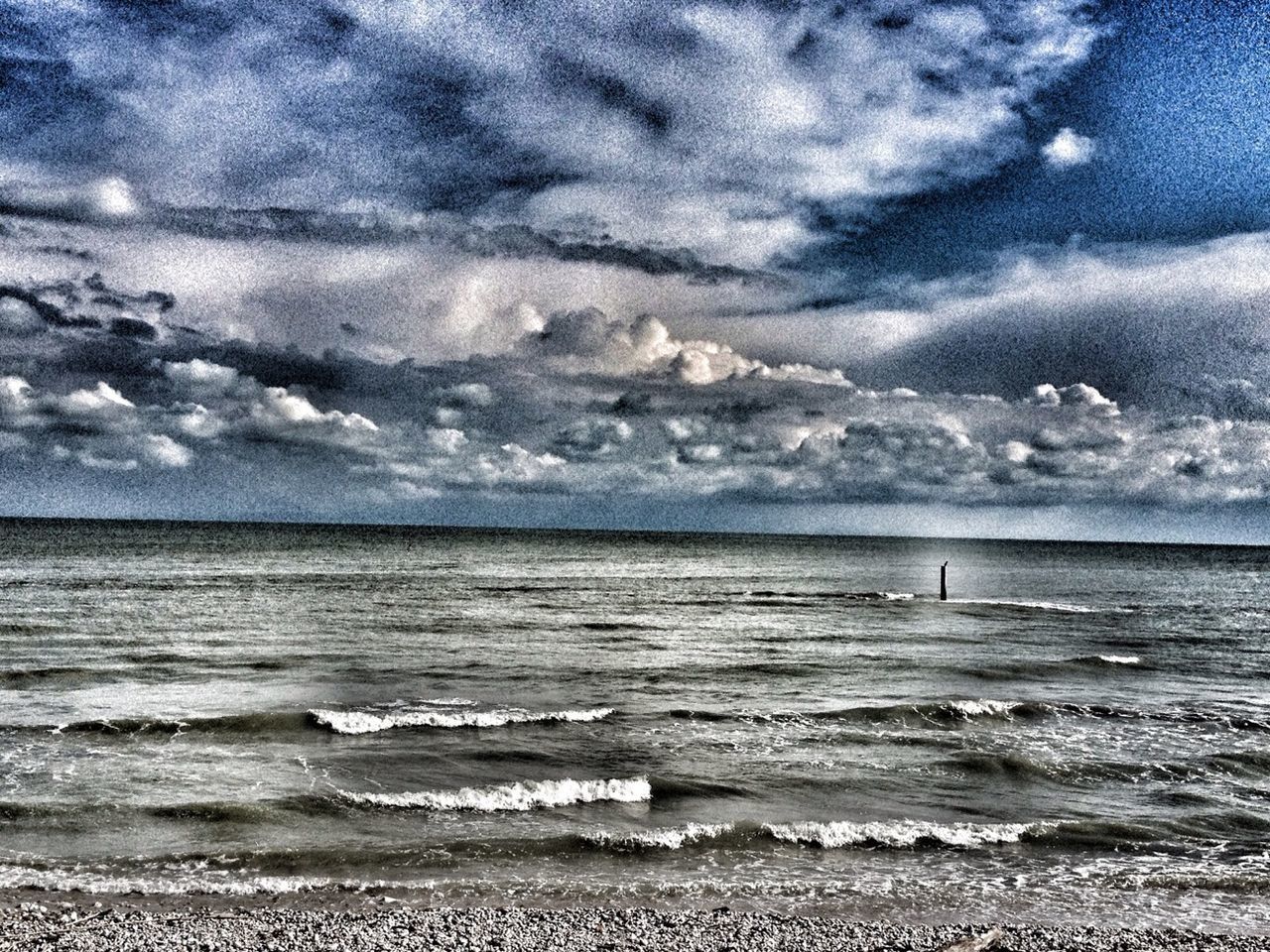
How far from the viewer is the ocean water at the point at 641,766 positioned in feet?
36.1

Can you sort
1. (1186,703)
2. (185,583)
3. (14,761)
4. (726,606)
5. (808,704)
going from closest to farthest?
(14,761) < (808,704) < (1186,703) < (726,606) < (185,583)

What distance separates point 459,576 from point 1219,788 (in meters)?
59.1

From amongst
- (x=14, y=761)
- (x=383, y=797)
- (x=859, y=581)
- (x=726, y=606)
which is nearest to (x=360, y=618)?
(x=726, y=606)

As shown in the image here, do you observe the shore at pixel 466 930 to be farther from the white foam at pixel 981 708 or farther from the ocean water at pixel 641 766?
the white foam at pixel 981 708

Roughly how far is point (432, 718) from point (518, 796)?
6223 millimetres

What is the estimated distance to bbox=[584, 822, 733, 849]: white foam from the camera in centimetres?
1216

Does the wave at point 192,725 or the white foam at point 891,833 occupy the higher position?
the wave at point 192,725

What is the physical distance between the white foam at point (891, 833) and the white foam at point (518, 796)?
2.67m

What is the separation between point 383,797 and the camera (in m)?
13.8

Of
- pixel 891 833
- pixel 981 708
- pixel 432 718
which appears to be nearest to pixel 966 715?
pixel 981 708

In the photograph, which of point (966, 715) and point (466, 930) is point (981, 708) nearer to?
point (966, 715)

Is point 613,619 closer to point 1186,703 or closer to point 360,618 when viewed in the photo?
point 360,618

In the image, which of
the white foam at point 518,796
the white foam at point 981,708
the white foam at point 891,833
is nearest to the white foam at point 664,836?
the white foam at point 891,833

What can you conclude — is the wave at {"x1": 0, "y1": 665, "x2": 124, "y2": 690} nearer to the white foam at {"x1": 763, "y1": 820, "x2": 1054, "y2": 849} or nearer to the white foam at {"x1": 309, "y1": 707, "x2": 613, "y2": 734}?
the white foam at {"x1": 309, "y1": 707, "x2": 613, "y2": 734}
